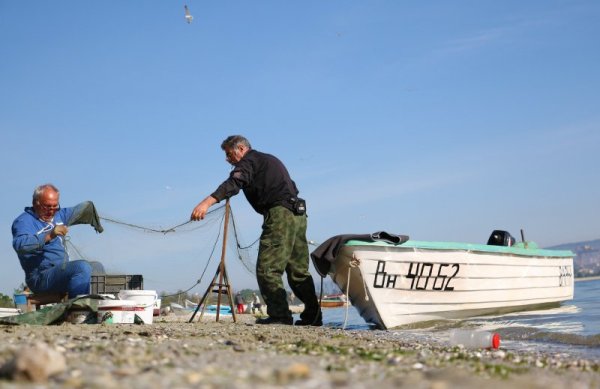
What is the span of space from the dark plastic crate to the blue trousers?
2164 millimetres

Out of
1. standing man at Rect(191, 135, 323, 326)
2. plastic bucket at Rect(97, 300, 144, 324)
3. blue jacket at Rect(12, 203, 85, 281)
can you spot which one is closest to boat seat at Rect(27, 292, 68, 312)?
blue jacket at Rect(12, 203, 85, 281)

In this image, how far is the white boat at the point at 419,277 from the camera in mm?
9430

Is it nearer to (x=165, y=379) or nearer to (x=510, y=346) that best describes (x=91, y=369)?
(x=165, y=379)

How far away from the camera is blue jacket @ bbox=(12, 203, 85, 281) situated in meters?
8.12

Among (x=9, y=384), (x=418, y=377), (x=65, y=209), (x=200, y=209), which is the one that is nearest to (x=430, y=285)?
(x=200, y=209)

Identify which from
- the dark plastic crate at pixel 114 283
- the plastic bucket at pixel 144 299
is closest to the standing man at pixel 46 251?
the plastic bucket at pixel 144 299

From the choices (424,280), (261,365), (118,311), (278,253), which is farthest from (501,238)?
(261,365)

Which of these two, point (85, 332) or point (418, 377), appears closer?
point (418, 377)

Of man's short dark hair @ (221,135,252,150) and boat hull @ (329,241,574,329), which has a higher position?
man's short dark hair @ (221,135,252,150)

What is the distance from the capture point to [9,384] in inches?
117

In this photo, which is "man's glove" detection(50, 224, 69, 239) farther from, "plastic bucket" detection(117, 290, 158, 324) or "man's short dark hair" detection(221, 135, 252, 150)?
"man's short dark hair" detection(221, 135, 252, 150)

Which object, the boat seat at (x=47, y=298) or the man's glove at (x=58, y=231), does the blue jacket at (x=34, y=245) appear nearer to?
the man's glove at (x=58, y=231)

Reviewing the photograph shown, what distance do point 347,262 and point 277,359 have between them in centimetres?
511

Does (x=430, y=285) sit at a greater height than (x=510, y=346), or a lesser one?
greater
